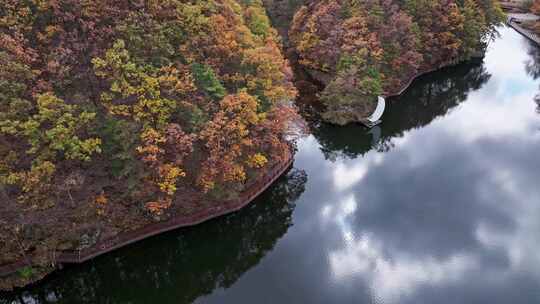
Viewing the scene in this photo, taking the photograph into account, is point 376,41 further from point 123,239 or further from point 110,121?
point 123,239

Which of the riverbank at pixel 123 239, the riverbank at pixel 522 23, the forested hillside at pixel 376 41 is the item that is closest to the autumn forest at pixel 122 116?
the riverbank at pixel 123 239

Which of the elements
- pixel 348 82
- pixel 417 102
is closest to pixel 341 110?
pixel 348 82

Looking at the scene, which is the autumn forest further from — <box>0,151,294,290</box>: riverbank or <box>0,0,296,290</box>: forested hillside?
<box>0,151,294,290</box>: riverbank

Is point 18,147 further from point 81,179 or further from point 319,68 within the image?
point 319,68

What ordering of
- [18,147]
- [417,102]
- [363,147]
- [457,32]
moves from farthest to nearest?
[457,32] → [417,102] → [363,147] → [18,147]

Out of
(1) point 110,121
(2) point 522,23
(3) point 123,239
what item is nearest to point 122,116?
(1) point 110,121

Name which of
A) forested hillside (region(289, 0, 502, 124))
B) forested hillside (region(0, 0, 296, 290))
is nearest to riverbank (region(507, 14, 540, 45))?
forested hillside (region(289, 0, 502, 124))

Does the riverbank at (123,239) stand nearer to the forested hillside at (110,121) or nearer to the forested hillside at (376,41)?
the forested hillside at (110,121)
